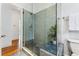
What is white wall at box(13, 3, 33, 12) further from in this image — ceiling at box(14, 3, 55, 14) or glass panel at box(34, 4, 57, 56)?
glass panel at box(34, 4, 57, 56)

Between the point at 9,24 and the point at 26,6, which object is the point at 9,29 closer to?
the point at 9,24

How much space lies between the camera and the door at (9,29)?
1.50 meters

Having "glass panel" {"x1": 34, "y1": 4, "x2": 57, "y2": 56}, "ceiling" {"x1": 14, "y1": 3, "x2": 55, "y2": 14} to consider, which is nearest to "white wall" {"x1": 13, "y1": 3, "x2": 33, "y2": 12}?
"ceiling" {"x1": 14, "y1": 3, "x2": 55, "y2": 14}

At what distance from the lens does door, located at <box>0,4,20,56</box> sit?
1.50 meters

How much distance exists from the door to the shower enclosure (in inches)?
4.5

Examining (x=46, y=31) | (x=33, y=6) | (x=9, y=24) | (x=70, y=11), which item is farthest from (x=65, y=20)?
(x=9, y=24)

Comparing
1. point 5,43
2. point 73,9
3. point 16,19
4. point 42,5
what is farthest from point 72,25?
point 5,43

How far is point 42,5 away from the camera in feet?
5.13

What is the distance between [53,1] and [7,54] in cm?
90

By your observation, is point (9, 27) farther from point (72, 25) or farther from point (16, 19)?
point (72, 25)

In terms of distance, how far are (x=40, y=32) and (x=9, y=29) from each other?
1.30 feet

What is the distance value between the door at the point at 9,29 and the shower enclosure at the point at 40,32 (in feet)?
0.38

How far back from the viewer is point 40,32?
5.14 feet

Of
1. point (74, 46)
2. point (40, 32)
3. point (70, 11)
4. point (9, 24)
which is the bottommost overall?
point (74, 46)
